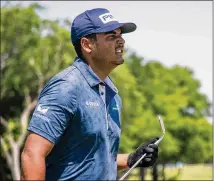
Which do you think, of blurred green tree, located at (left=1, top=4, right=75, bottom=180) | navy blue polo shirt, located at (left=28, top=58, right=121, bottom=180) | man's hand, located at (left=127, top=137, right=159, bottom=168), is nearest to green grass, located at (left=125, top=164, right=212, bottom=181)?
blurred green tree, located at (left=1, top=4, right=75, bottom=180)

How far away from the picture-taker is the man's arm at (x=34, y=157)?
2814 millimetres

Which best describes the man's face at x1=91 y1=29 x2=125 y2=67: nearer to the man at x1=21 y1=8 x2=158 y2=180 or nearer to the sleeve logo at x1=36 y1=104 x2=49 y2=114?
the man at x1=21 y1=8 x2=158 y2=180

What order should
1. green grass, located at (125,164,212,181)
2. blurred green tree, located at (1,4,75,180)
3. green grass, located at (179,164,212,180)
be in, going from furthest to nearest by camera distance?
1. green grass, located at (179,164,212,180)
2. green grass, located at (125,164,212,181)
3. blurred green tree, located at (1,4,75,180)

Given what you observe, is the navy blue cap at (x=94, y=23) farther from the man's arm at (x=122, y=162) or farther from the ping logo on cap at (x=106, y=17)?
the man's arm at (x=122, y=162)

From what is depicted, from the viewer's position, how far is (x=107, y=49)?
131 inches

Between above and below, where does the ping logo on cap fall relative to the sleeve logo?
above

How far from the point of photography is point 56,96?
298 cm

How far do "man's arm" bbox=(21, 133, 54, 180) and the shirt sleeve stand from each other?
3cm

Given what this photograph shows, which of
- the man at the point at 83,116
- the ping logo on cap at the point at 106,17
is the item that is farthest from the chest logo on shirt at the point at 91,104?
the ping logo on cap at the point at 106,17

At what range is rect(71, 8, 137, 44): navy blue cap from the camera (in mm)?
3287

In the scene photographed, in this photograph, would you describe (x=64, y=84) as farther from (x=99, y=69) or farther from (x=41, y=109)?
(x=99, y=69)

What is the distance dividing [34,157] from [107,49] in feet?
2.64

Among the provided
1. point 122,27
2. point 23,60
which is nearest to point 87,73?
point 122,27

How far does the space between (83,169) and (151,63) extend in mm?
61942
